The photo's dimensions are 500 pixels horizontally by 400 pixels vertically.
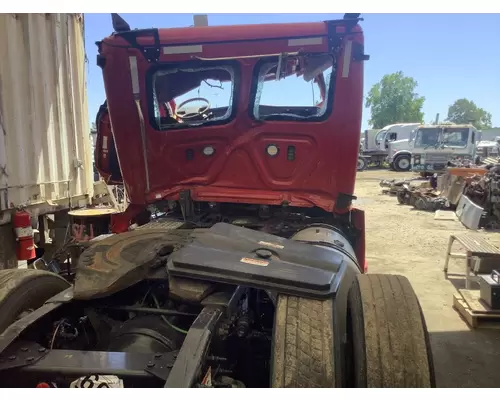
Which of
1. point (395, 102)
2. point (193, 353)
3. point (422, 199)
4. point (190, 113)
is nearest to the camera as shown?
point (193, 353)

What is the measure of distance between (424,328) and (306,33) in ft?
8.41

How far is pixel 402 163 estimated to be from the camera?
27.2 metres

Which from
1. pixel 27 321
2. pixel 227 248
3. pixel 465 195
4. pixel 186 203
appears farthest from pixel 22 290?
pixel 465 195

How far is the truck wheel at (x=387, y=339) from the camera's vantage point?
181cm

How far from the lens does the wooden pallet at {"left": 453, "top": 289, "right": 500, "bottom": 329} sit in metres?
4.52

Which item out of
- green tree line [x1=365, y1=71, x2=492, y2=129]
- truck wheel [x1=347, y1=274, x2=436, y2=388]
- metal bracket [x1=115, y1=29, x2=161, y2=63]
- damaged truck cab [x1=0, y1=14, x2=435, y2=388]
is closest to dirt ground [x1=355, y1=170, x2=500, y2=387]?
damaged truck cab [x1=0, y1=14, x2=435, y2=388]

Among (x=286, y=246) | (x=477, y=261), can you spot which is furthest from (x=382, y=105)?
(x=286, y=246)

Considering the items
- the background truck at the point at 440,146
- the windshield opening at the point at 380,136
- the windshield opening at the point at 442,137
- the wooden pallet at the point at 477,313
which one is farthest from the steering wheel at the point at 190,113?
the windshield opening at the point at 380,136

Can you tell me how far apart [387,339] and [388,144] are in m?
28.3

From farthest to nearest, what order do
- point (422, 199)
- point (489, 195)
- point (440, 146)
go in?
point (440, 146), point (422, 199), point (489, 195)

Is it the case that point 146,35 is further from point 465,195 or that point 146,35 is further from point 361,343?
point 465,195

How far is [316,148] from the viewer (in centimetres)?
405

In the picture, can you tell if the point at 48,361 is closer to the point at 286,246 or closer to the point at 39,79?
the point at 286,246

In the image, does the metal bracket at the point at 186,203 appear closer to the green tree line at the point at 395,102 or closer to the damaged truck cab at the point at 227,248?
the damaged truck cab at the point at 227,248
